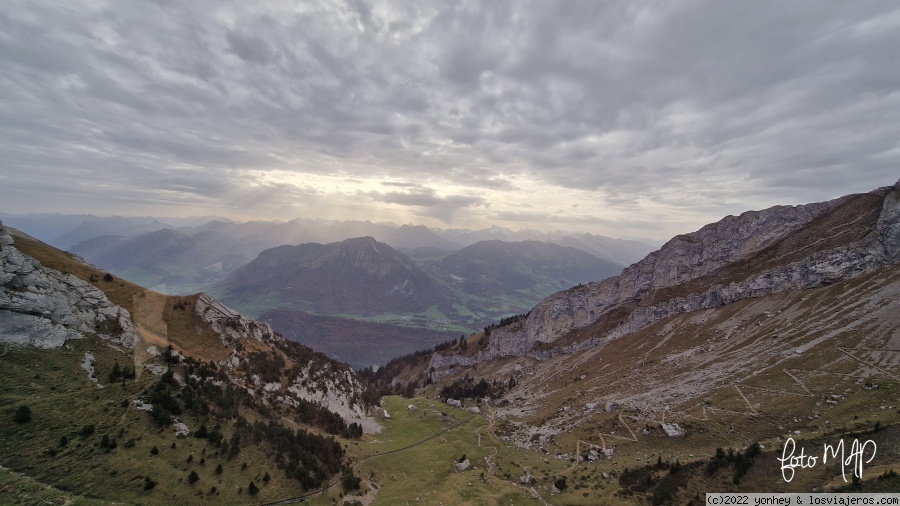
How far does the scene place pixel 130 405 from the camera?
42375mm

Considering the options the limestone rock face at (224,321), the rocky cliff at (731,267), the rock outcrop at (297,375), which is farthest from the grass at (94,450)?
the rocky cliff at (731,267)

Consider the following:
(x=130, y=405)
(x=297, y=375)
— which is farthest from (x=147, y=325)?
(x=297, y=375)

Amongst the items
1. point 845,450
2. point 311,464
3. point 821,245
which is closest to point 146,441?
point 311,464

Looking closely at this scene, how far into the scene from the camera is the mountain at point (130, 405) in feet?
112

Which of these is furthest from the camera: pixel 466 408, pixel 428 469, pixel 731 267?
pixel 731 267

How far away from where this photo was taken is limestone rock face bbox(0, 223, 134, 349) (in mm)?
44625

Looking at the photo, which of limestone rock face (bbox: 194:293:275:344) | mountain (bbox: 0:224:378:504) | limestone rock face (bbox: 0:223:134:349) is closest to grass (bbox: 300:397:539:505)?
mountain (bbox: 0:224:378:504)

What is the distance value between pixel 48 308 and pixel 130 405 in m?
19.8

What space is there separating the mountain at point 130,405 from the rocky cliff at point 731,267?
119026 millimetres

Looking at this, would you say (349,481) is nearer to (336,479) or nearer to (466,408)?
(336,479)

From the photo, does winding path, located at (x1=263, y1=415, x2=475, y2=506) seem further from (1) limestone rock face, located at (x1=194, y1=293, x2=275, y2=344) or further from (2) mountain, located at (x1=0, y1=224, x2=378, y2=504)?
(1) limestone rock face, located at (x1=194, y1=293, x2=275, y2=344)

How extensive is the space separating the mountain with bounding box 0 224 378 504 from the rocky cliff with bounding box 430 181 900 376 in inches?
4686

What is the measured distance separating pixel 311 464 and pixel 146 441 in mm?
19133

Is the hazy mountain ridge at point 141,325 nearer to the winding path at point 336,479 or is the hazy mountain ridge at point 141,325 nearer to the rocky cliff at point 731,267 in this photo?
the winding path at point 336,479
